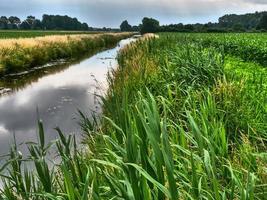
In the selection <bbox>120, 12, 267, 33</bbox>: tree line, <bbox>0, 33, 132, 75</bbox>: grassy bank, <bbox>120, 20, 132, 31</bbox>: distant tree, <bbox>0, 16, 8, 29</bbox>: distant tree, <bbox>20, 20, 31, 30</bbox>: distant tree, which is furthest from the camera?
<bbox>120, 20, 132, 31</bbox>: distant tree

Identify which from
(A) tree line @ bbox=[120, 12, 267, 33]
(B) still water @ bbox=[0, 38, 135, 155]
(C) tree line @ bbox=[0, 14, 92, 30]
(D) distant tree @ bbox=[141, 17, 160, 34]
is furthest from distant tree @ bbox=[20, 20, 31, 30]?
(B) still water @ bbox=[0, 38, 135, 155]

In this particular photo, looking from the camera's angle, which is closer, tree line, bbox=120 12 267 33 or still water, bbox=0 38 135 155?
still water, bbox=0 38 135 155

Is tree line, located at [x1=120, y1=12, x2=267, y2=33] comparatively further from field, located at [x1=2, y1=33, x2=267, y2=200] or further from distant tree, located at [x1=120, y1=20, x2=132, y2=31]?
field, located at [x1=2, y1=33, x2=267, y2=200]

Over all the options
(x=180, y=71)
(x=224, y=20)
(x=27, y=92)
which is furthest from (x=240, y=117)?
(x=224, y=20)

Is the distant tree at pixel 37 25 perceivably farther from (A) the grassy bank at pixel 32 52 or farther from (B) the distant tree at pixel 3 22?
(A) the grassy bank at pixel 32 52

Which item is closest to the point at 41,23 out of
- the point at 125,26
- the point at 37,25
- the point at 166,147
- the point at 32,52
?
the point at 37,25

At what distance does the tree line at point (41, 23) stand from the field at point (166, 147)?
153 meters

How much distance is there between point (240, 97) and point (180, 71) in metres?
2.45

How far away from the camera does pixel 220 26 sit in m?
146

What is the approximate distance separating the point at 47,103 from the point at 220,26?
135255mm

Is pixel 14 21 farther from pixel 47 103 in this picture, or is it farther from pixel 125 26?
pixel 47 103

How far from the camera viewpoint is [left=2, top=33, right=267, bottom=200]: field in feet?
9.59

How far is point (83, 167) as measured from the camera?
4277 mm

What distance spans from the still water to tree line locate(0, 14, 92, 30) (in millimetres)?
136773
